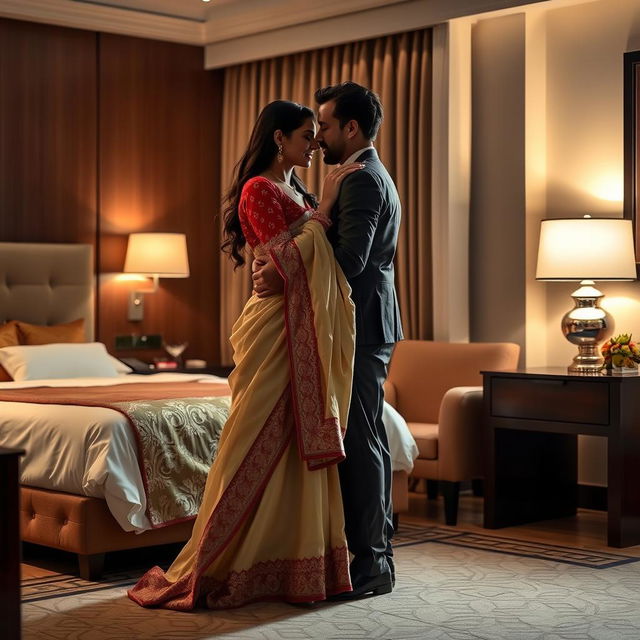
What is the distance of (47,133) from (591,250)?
132 inches

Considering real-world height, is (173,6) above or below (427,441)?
above

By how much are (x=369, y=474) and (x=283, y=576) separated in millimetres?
438

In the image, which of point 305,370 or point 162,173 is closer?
point 305,370

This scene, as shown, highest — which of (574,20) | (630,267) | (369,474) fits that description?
(574,20)

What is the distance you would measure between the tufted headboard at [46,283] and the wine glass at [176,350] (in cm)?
55

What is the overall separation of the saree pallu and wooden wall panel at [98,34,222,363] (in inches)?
141

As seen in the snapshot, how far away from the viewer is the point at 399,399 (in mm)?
6227

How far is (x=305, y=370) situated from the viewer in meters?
3.69

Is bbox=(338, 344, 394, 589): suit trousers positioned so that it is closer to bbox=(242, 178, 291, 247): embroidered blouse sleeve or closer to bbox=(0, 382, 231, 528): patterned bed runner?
bbox=(242, 178, 291, 247): embroidered blouse sleeve

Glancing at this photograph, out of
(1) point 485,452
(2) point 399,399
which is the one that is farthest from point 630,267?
(2) point 399,399

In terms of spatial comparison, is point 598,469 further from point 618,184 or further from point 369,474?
point 369,474

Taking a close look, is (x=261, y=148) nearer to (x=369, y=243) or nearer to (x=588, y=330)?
(x=369, y=243)

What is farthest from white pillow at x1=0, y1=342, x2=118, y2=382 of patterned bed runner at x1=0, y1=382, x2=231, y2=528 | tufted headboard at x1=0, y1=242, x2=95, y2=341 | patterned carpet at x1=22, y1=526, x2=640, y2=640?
patterned carpet at x1=22, y1=526, x2=640, y2=640

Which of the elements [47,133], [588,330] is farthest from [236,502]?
[47,133]
